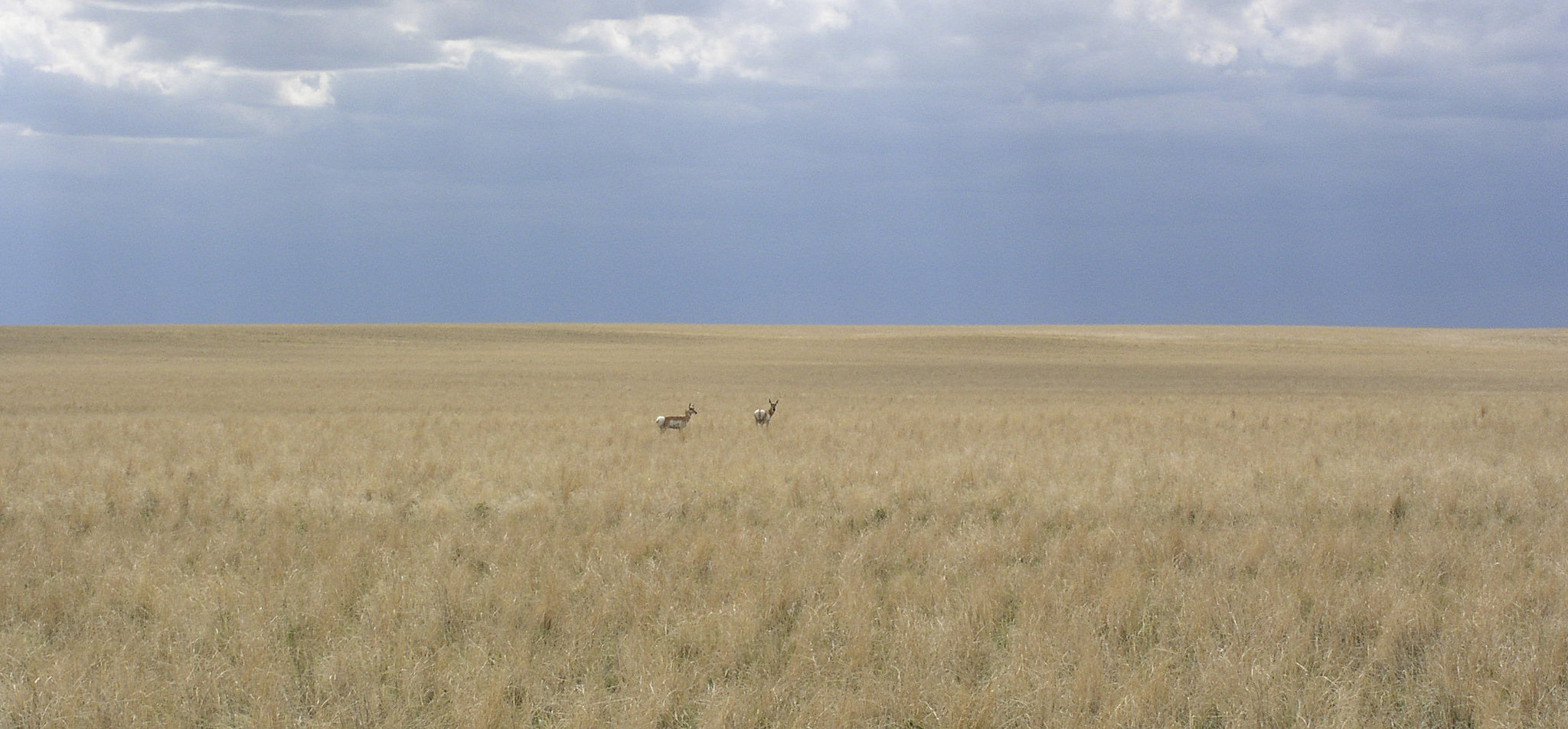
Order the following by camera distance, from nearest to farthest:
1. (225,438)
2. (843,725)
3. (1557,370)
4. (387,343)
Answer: (843,725), (225,438), (1557,370), (387,343)

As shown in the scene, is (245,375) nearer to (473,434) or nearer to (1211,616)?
(473,434)

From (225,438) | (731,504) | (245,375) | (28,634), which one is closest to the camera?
(28,634)

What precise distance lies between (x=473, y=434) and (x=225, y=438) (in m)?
3.97

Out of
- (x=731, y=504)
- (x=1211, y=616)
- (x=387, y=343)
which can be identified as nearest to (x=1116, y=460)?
(x=731, y=504)

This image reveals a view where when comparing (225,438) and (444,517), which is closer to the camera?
(444,517)

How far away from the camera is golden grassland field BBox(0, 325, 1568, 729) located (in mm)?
5426

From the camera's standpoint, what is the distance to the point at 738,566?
788 cm

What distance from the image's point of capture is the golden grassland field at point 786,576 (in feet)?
17.8

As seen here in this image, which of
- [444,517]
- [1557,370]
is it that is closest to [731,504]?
[444,517]

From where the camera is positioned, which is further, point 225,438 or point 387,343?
point 387,343

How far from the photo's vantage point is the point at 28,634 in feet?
20.8

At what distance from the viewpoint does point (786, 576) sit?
7.61m

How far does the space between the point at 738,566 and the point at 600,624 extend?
5.03 feet

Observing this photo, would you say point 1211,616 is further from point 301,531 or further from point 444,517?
point 301,531
